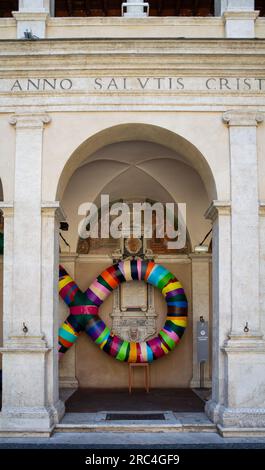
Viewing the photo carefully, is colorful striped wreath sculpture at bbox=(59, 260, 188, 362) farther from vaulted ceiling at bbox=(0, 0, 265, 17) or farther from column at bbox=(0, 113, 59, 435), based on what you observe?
vaulted ceiling at bbox=(0, 0, 265, 17)

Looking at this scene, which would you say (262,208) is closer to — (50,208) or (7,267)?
(50,208)

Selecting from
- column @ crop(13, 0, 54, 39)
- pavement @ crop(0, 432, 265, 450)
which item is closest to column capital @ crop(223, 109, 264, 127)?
column @ crop(13, 0, 54, 39)

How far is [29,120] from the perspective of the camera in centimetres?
964

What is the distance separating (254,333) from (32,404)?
350 centimetres

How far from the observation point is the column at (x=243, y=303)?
9.13m

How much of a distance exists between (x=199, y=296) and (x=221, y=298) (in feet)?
13.1

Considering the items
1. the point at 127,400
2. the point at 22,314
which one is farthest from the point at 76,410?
the point at 22,314

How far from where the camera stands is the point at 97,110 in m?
9.71

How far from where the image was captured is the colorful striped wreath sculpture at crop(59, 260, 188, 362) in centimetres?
1241

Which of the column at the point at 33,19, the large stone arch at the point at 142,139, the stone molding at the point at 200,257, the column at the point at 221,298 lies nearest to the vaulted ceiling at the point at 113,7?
the column at the point at 33,19

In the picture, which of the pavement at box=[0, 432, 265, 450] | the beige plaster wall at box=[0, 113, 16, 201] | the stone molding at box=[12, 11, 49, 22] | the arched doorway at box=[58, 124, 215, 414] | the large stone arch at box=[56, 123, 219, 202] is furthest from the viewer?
the arched doorway at box=[58, 124, 215, 414]

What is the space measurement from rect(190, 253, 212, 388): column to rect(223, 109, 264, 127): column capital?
439 centimetres
